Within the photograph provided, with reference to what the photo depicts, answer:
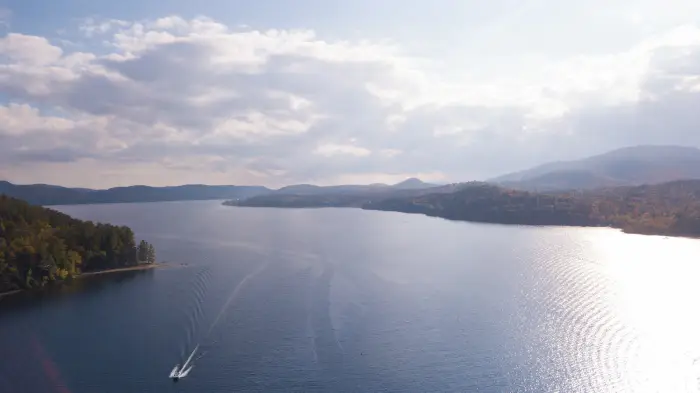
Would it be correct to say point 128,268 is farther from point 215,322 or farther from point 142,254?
point 215,322

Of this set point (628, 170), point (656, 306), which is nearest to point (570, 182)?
point (628, 170)

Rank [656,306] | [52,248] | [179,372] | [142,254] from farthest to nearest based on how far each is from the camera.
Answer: [142,254] → [52,248] → [656,306] → [179,372]

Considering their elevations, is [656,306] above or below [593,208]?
below

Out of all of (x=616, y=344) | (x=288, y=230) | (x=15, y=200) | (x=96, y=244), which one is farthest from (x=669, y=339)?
(x=288, y=230)

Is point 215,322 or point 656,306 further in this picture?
point 656,306

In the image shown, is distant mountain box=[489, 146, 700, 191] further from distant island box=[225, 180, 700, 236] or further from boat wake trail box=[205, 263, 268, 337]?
boat wake trail box=[205, 263, 268, 337]

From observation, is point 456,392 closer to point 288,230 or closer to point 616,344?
point 616,344

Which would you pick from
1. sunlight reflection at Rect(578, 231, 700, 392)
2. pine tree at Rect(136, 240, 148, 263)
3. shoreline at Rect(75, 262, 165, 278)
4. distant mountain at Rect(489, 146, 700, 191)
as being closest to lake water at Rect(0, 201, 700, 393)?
sunlight reflection at Rect(578, 231, 700, 392)
